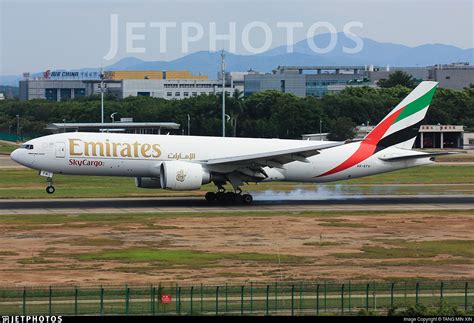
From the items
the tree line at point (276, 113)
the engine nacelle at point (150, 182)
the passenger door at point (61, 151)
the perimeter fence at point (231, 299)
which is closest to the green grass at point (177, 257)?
the perimeter fence at point (231, 299)

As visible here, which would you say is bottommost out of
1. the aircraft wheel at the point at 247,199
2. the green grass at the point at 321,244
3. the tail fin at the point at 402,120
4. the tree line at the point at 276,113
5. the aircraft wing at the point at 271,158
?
the green grass at the point at 321,244

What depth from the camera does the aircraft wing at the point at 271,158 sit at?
198ft

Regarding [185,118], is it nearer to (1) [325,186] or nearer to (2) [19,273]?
(1) [325,186]

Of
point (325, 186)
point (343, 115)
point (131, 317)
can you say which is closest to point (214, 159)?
point (325, 186)

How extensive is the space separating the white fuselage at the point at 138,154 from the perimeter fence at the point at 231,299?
26.7m

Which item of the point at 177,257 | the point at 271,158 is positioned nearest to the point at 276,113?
the point at 271,158

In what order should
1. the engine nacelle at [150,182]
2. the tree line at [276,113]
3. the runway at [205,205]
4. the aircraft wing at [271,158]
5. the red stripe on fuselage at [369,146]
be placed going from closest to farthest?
the runway at [205,205]
the aircraft wing at [271,158]
the engine nacelle at [150,182]
the red stripe on fuselage at [369,146]
the tree line at [276,113]

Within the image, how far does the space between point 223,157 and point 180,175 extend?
4.08 m

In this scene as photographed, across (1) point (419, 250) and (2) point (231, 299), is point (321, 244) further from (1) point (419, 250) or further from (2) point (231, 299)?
(2) point (231, 299)

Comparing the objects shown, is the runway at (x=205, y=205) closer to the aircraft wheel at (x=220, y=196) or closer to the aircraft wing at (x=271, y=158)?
the aircraft wheel at (x=220, y=196)

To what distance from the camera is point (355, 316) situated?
27.9 m

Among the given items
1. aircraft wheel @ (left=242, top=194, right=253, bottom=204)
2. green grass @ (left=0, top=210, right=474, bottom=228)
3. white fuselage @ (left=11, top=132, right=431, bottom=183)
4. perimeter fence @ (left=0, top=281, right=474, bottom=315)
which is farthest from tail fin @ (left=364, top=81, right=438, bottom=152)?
perimeter fence @ (left=0, top=281, right=474, bottom=315)

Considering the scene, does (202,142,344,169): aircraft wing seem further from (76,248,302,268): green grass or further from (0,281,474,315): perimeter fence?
(0,281,474,315): perimeter fence

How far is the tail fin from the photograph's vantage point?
65.6m
